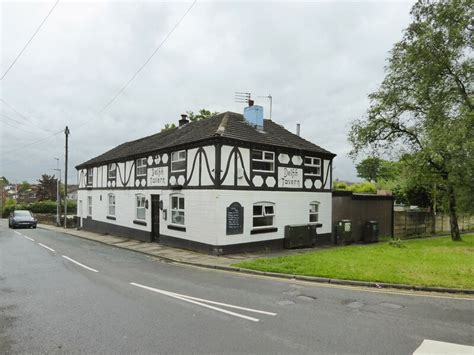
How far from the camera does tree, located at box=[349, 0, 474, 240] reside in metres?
17.4

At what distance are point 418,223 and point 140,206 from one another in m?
20.8

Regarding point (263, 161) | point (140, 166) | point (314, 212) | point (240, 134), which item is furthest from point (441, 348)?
point (140, 166)

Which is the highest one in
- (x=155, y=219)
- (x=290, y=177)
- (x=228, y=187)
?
(x=290, y=177)

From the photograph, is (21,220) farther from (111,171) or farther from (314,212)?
(314,212)

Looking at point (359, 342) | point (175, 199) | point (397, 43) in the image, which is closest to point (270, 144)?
point (175, 199)

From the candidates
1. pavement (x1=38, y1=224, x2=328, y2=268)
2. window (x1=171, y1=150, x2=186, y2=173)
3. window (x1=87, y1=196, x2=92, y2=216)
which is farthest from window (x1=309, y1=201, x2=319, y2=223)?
window (x1=87, y1=196, x2=92, y2=216)

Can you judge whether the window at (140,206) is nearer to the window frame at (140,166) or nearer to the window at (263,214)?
the window frame at (140,166)

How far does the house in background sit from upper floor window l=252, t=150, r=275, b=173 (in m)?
0.05

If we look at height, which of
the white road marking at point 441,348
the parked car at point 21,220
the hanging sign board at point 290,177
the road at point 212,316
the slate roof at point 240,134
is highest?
the slate roof at point 240,134

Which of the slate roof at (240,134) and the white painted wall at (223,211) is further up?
the slate roof at (240,134)

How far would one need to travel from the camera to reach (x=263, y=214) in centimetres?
1698

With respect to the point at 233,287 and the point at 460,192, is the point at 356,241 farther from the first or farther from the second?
the point at 233,287

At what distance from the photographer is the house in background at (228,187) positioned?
15.5 meters

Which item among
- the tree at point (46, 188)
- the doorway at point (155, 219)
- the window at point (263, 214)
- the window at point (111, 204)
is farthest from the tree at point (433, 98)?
the tree at point (46, 188)
